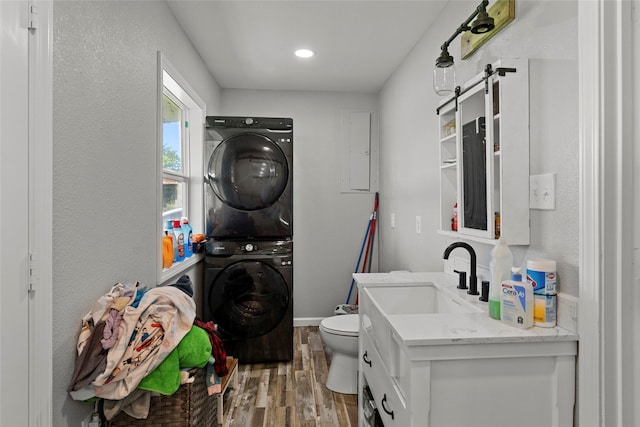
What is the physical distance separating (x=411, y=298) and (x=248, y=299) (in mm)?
1458

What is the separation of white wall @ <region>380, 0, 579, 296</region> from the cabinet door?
14 cm

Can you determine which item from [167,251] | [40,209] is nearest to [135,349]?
[40,209]

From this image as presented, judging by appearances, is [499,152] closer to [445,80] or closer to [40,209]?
[445,80]

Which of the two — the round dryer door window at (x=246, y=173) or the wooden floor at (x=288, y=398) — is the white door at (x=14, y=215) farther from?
the round dryer door window at (x=246, y=173)

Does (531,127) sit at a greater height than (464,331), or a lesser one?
greater

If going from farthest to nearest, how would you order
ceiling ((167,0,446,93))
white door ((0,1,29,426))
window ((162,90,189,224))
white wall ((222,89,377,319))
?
white wall ((222,89,377,319)), window ((162,90,189,224)), ceiling ((167,0,446,93)), white door ((0,1,29,426))

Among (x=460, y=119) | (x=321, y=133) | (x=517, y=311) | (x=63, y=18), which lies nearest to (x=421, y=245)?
(x=460, y=119)

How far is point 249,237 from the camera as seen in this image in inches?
113

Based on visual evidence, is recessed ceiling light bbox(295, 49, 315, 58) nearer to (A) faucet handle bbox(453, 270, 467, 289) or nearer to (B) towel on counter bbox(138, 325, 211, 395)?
(A) faucet handle bbox(453, 270, 467, 289)

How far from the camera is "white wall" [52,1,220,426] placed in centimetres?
126

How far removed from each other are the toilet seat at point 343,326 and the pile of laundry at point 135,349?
3.43 ft

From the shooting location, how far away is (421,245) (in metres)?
2.60

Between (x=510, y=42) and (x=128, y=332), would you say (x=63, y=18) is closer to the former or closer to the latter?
(x=128, y=332)

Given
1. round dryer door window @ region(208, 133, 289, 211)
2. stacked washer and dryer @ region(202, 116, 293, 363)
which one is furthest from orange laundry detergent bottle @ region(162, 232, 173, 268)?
round dryer door window @ region(208, 133, 289, 211)
